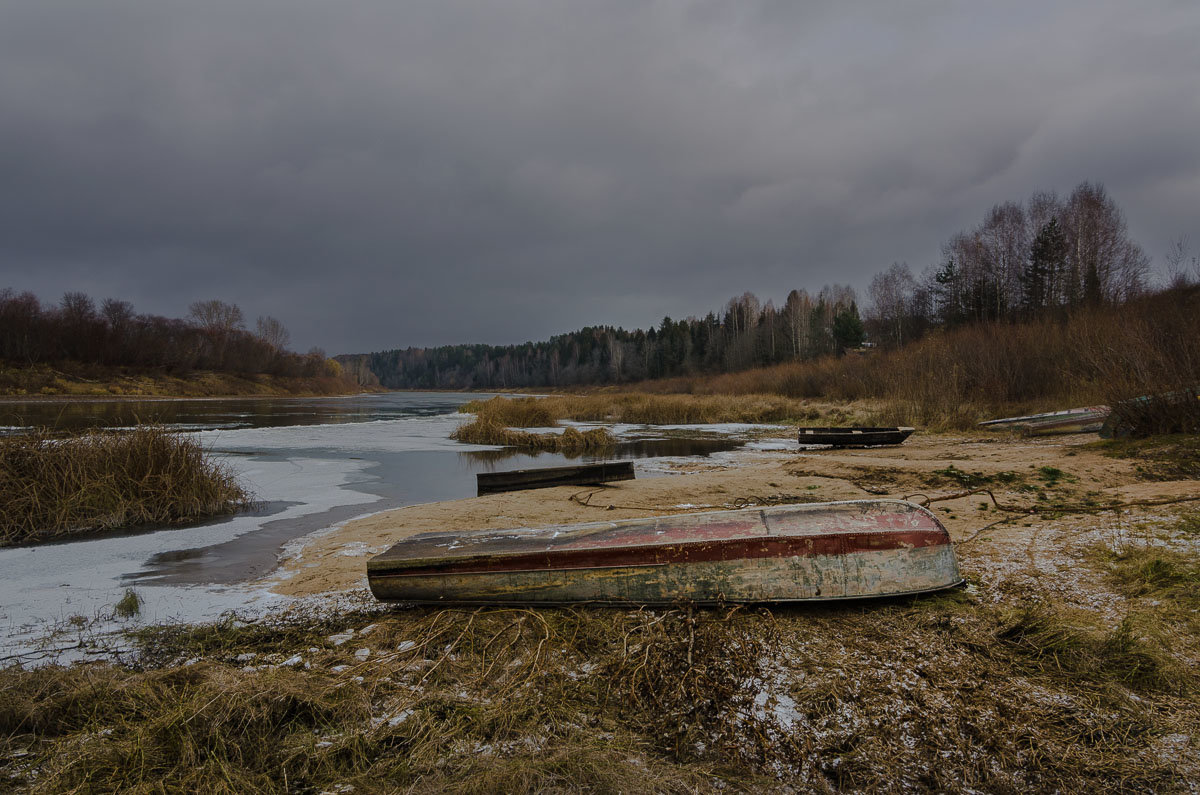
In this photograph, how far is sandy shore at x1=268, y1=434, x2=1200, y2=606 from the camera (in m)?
4.84

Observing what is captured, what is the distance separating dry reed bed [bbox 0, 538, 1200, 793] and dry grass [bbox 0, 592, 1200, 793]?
0.04 ft

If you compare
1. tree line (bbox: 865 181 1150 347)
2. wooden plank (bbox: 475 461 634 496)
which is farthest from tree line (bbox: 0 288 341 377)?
tree line (bbox: 865 181 1150 347)

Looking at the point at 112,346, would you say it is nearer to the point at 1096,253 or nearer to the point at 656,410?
the point at 656,410

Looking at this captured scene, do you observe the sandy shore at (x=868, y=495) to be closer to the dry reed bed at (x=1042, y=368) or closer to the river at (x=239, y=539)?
the river at (x=239, y=539)

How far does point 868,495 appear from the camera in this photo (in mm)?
7863

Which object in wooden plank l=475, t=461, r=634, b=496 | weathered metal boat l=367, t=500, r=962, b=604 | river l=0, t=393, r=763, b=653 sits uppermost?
weathered metal boat l=367, t=500, r=962, b=604

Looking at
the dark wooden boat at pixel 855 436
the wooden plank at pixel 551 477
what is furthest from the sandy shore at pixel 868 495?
the dark wooden boat at pixel 855 436

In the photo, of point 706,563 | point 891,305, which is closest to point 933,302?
point 891,305

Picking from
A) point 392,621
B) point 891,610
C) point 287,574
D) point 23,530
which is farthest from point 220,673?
point 23,530

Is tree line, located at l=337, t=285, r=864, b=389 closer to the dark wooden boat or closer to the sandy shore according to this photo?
the dark wooden boat

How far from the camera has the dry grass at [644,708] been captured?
2.26 metres

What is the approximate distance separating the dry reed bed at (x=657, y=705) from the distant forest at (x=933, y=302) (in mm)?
31704

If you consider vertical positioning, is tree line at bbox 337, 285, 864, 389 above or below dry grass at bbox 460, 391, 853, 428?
above

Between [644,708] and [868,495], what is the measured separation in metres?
6.24
